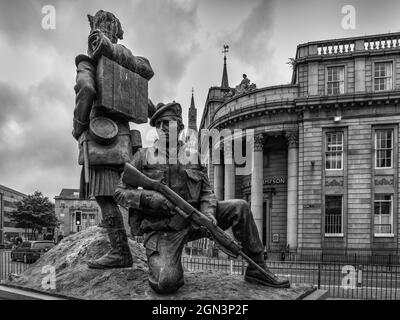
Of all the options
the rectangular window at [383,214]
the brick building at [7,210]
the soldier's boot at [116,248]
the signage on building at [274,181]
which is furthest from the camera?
the brick building at [7,210]

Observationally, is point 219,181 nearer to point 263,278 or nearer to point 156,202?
point 263,278

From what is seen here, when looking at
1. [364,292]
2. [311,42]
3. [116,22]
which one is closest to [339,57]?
[311,42]

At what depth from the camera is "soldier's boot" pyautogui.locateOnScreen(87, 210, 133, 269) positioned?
6.30 metres

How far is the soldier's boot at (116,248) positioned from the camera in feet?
20.7

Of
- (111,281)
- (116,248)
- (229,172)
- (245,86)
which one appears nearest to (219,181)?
(229,172)

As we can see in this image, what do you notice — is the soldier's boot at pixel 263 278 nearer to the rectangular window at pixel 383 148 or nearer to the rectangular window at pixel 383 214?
the rectangular window at pixel 383 214

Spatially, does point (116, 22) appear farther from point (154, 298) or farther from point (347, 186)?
point (347, 186)

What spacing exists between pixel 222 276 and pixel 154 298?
143 centimetres

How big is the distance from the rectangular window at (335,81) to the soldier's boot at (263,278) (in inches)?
1054

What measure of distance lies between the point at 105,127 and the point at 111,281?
7.24 ft

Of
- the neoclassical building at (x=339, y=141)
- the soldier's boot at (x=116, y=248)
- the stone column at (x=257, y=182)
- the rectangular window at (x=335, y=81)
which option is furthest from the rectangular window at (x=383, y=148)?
the soldier's boot at (x=116, y=248)

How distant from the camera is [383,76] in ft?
97.1

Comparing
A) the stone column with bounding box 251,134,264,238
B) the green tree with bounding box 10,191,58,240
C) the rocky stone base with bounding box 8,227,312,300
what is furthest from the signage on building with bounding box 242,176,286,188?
the green tree with bounding box 10,191,58,240
